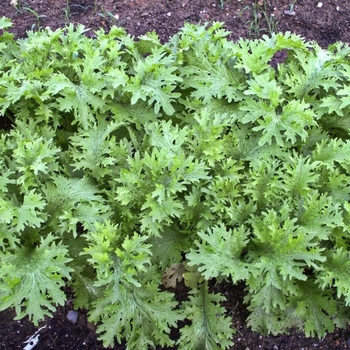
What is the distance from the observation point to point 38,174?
3.00 m

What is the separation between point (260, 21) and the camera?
441cm

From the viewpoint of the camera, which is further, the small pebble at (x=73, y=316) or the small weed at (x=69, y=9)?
the small weed at (x=69, y=9)

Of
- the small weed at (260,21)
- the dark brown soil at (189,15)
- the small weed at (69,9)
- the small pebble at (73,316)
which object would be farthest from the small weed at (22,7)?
the small pebble at (73,316)

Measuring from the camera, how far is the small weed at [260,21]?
4.36 m

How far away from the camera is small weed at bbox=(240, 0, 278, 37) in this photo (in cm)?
436

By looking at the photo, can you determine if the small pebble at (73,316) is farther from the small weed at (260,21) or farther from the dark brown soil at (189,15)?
the small weed at (260,21)

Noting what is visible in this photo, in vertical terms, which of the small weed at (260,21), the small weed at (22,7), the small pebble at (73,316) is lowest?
the small pebble at (73,316)

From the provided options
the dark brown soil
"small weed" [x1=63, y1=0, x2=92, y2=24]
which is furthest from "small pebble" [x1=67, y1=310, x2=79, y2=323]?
"small weed" [x1=63, y1=0, x2=92, y2=24]

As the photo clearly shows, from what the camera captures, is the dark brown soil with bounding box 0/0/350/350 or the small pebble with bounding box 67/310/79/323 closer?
the small pebble with bounding box 67/310/79/323

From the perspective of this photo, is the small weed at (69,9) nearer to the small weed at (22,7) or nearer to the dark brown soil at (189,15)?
the dark brown soil at (189,15)

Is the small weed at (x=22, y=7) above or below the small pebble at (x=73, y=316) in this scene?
above

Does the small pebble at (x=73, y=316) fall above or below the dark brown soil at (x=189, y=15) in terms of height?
below

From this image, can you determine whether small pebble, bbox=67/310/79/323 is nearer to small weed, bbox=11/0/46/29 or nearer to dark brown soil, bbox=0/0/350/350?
dark brown soil, bbox=0/0/350/350

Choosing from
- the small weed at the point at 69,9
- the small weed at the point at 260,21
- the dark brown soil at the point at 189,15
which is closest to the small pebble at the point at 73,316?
the dark brown soil at the point at 189,15
